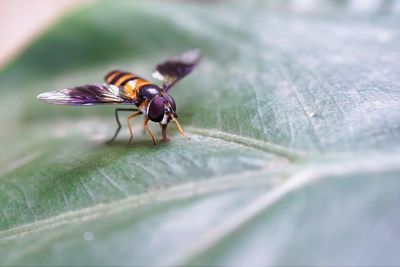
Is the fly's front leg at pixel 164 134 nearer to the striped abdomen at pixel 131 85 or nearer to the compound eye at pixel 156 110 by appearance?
the compound eye at pixel 156 110

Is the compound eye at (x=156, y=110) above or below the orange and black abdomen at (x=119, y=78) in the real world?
below

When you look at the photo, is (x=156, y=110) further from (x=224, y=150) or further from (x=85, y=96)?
(x=224, y=150)

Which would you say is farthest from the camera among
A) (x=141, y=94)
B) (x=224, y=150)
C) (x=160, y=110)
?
(x=141, y=94)

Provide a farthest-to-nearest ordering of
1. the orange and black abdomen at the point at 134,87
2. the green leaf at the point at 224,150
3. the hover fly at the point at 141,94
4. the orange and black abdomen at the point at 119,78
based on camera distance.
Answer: the orange and black abdomen at the point at 119,78, the orange and black abdomen at the point at 134,87, the hover fly at the point at 141,94, the green leaf at the point at 224,150

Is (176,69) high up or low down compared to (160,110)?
up

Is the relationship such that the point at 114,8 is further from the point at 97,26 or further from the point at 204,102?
the point at 204,102

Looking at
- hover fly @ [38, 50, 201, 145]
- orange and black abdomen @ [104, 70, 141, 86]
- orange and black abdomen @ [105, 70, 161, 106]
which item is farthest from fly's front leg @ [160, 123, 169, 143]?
orange and black abdomen @ [104, 70, 141, 86]

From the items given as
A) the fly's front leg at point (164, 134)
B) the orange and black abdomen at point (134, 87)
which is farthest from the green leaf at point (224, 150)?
the orange and black abdomen at point (134, 87)

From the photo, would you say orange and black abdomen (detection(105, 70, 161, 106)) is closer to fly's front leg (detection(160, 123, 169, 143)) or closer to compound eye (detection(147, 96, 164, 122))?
compound eye (detection(147, 96, 164, 122))

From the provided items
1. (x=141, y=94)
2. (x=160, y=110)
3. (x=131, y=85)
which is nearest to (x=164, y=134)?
(x=160, y=110)
